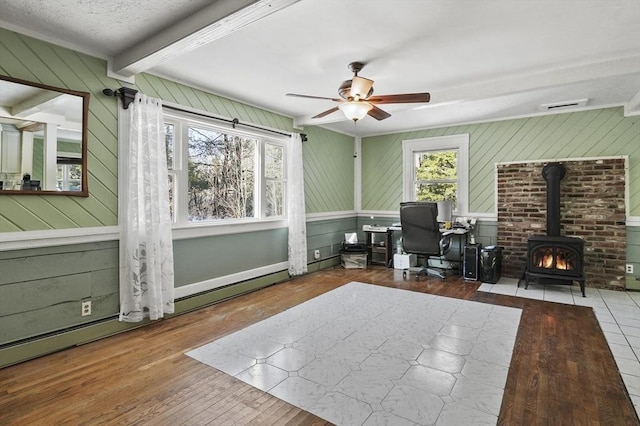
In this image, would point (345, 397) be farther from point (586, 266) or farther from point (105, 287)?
point (586, 266)

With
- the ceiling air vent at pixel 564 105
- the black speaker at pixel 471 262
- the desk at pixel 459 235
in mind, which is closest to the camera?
the ceiling air vent at pixel 564 105

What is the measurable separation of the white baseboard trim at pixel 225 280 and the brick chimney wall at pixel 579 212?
3488 millimetres

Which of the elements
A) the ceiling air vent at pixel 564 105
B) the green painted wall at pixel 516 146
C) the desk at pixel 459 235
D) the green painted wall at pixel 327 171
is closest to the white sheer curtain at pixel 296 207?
the green painted wall at pixel 327 171

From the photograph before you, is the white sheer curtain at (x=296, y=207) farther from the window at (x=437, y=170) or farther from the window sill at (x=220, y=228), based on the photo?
the window at (x=437, y=170)

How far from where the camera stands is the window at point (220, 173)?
373 centimetres

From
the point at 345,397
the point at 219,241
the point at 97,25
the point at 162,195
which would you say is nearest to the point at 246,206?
the point at 219,241

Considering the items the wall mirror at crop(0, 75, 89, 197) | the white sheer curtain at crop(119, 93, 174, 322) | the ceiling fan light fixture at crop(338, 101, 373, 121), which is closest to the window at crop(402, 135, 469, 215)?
the ceiling fan light fixture at crop(338, 101, 373, 121)

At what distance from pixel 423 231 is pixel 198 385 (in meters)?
3.60

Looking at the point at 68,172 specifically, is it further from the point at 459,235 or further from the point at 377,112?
the point at 459,235

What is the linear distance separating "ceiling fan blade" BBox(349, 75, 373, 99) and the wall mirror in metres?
2.30

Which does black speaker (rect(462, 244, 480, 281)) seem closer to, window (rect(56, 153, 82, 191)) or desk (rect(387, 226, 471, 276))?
desk (rect(387, 226, 471, 276))

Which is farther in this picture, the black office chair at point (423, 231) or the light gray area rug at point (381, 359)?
the black office chair at point (423, 231)

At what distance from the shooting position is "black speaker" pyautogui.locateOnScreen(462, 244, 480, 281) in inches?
197

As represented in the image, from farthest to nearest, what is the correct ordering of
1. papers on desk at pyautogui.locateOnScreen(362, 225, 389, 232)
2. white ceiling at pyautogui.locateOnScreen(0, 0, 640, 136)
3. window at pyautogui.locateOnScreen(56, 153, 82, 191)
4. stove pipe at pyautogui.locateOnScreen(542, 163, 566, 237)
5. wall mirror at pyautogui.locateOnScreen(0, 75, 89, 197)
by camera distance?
1. papers on desk at pyautogui.locateOnScreen(362, 225, 389, 232)
2. stove pipe at pyautogui.locateOnScreen(542, 163, 566, 237)
3. window at pyautogui.locateOnScreen(56, 153, 82, 191)
4. wall mirror at pyautogui.locateOnScreen(0, 75, 89, 197)
5. white ceiling at pyautogui.locateOnScreen(0, 0, 640, 136)
